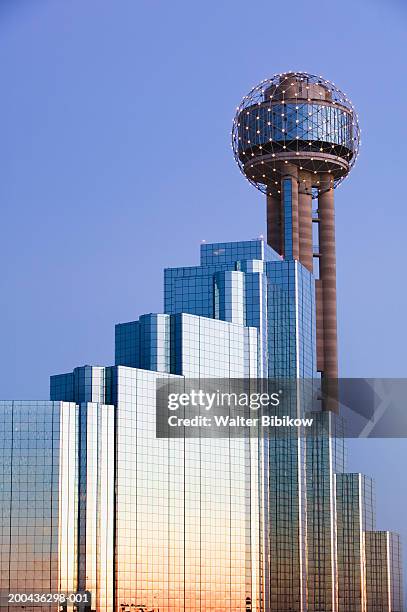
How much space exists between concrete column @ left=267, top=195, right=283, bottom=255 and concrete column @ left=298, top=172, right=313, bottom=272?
3.11 meters

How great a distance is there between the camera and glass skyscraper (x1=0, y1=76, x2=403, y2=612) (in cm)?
12662

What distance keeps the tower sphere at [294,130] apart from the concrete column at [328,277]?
5341mm

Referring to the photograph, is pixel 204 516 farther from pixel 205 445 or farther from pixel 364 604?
pixel 364 604

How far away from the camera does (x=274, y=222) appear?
17538 centimetres

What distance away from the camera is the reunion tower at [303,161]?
167 metres

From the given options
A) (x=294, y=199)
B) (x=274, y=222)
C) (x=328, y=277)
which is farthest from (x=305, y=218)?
(x=328, y=277)

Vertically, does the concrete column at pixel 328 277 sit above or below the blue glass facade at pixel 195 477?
above

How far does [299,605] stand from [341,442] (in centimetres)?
2191

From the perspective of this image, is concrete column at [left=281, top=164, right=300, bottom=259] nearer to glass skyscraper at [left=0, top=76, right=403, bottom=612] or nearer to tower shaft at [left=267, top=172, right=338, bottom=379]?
tower shaft at [left=267, top=172, right=338, bottom=379]

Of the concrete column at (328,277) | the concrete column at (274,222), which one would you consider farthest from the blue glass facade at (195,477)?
the concrete column at (328,277)

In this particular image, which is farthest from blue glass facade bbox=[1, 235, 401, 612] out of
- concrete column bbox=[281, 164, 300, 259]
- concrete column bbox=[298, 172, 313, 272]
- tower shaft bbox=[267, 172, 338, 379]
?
tower shaft bbox=[267, 172, 338, 379]

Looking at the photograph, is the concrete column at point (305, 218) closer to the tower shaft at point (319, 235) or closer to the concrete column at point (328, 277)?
the tower shaft at point (319, 235)

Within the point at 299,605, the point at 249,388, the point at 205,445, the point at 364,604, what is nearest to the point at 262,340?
the point at 249,388

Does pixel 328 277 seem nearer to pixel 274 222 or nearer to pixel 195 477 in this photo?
pixel 274 222
